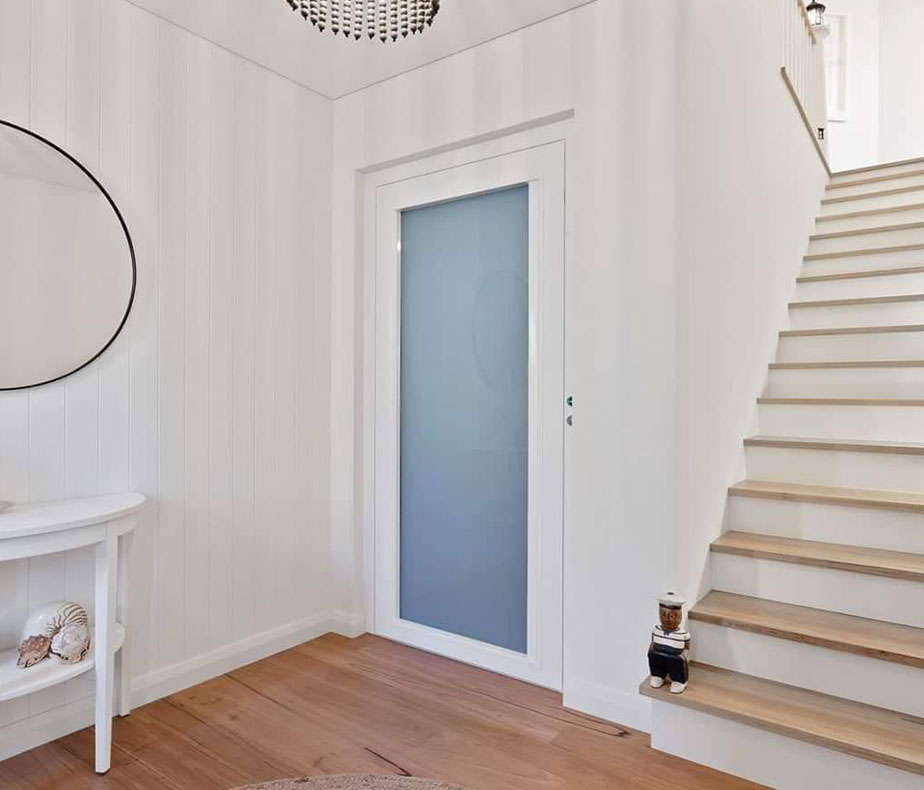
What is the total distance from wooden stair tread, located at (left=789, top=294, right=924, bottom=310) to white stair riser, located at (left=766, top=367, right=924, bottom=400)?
18.1 inches

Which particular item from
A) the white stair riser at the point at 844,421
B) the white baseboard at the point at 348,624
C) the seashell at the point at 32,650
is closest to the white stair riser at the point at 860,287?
the white stair riser at the point at 844,421

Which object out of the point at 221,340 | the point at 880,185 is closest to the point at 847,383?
the point at 880,185

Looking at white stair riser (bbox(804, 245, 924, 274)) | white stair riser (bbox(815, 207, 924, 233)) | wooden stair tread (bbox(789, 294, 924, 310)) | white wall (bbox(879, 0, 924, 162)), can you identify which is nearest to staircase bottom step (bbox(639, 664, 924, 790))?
wooden stair tread (bbox(789, 294, 924, 310))

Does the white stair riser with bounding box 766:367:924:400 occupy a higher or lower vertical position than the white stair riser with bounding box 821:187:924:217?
lower

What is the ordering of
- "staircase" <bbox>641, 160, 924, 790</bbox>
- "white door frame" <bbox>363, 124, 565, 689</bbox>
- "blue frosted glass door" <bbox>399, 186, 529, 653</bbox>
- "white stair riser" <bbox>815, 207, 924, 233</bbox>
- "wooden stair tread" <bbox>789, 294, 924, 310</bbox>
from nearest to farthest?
"staircase" <bbox>641, 160, 924, 790</bbox> → "white door frame" <bbox>363, 124, 565, 689</bbox> → "blue frosted glass door" <bbox>399, 186, 529, 653</bbox> → "wooden stair tread" <bbox>789, 294, 924, 310</bbox> → "white stair riser" <bbox>815, 207, 924, 233</bbox>

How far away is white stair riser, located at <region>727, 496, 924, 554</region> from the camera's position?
210 cm

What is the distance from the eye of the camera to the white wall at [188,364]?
200cm

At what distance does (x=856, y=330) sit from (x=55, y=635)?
3.34 meters

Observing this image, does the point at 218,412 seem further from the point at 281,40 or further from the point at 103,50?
the point at 281,40

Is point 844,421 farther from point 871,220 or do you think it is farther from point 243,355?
point 243,355

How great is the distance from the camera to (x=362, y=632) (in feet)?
9.52

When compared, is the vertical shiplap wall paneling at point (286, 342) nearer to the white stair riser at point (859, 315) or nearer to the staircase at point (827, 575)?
the staircase at point (827, 575)

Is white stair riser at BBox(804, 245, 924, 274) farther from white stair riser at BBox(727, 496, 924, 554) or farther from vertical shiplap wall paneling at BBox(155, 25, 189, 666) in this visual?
vertical shiplap wall paneling at BBox(155, 25, 189, 666)

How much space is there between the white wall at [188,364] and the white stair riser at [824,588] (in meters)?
1.75
